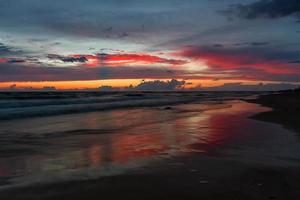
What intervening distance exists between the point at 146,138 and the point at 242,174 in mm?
5535

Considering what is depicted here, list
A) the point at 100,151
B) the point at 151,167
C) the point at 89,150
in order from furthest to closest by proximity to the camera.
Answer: the point at 89,150
the point at 100,151
the point at 151,167

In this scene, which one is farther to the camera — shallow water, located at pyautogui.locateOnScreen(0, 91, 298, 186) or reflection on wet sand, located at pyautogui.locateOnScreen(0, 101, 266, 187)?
reflection on wet sand, located at pyautogui.locateOnScreen(0, 101, 266, 187)

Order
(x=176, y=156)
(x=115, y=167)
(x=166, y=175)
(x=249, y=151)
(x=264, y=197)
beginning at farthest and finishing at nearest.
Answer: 1. (x=249, y=151)
2. (x=176, y=156)
3. (x=115, y=167)
4. (x=166, y=175)
5. (x=264, y=197)

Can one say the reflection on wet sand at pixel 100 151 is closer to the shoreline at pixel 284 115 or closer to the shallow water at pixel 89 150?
the shallow water at pixel 89 150

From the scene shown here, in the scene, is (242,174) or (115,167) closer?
(242,174)

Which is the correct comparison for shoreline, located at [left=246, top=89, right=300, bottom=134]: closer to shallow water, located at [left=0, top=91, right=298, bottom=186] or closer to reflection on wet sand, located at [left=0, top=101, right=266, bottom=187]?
shallow water, located at [left=0, top=91, right=298, bottom=186]

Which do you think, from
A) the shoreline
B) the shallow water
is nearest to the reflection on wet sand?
the shallow water

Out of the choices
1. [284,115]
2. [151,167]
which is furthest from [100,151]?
[284,115]

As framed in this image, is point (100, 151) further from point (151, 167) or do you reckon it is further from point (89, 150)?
point (151, 167)

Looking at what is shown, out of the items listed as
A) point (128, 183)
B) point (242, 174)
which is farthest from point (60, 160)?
point (242, 174)

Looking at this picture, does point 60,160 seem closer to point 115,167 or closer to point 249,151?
point 115,167

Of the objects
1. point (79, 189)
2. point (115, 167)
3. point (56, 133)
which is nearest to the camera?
point (79, 189)

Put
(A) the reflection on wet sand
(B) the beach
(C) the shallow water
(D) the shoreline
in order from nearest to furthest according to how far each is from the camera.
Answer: (B) the beach < (C) the shallow water < (A) the reflection on wet sand < (D) the shoreline

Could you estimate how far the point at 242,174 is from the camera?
21.3 feet
